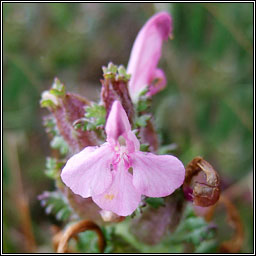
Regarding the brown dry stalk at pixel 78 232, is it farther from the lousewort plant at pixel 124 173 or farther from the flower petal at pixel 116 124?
the flower petal at pixel 116 124

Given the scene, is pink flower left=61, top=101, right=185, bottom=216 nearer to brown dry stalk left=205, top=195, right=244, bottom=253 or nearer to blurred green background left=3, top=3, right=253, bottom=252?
brown dry stalk left=205, top=195, right=244, bottom=253

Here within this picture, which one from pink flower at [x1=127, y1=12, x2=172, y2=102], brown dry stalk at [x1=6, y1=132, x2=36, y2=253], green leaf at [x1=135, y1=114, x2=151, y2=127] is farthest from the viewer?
brown dry stalk at [x1=6, y1=132, x2=36, y2=253]

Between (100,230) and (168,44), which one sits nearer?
(100,230)

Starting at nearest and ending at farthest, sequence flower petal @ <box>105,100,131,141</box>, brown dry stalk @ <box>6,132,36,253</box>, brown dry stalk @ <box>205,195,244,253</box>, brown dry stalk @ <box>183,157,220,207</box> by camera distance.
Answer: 1. flower petal @ <box>105,100,131,141</box>
2. brown dry stalk @ <box>183,157,220,207</box>
3. brown dry stalk @ <box>205,195,244,253</box>
4. brown dry stalk @ <box>6,132,36,253</box>

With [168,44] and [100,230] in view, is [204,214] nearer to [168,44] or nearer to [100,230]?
[100,230]

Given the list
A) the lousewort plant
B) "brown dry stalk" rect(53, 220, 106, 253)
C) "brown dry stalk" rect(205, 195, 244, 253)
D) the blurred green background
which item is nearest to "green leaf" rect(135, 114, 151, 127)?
the lousewort plant

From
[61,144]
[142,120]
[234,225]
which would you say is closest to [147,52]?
[142,120]

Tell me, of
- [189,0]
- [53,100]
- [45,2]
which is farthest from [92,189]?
[45,2]
